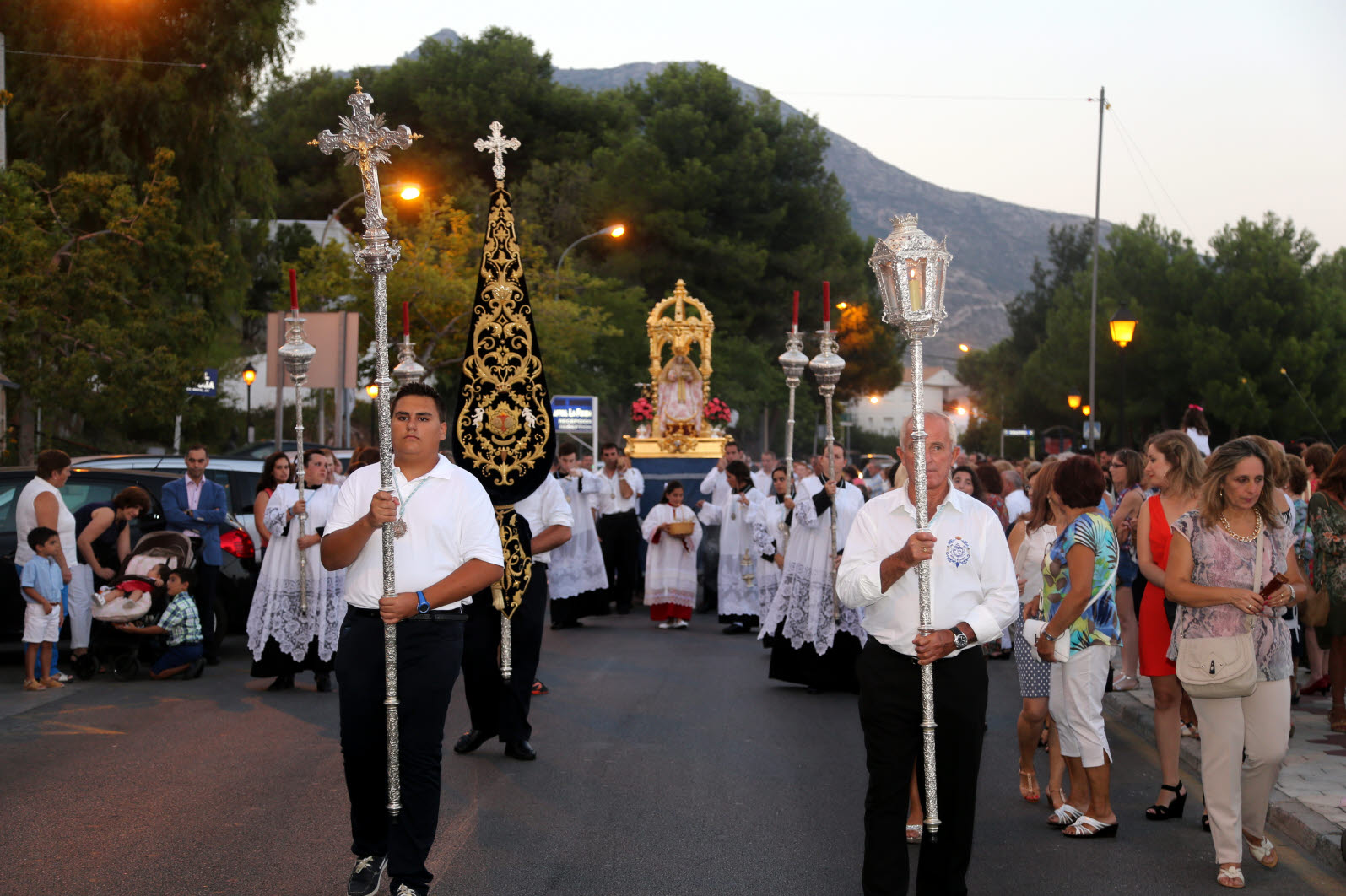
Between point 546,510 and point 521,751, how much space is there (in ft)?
4.81

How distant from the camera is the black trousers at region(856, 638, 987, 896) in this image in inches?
197

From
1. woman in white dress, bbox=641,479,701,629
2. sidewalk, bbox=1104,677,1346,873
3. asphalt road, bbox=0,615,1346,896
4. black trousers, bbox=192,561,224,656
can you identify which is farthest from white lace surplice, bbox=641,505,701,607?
sidewalk, bbox=1104,677,1346,873

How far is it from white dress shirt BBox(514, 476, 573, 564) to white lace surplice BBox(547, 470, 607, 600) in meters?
6.61

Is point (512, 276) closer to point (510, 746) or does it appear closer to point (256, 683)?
point (510, 746)

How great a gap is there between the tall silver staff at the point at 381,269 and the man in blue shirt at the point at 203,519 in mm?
6512

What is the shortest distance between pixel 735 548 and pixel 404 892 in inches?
447

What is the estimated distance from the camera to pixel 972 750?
506cm

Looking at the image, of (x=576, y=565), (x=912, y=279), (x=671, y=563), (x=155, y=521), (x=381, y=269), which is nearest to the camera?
(x=912, y=279)

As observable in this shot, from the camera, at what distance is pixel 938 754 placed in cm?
510

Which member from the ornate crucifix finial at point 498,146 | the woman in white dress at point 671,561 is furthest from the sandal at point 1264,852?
the woman in white dress at point 671,561

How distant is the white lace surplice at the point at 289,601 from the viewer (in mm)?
10680

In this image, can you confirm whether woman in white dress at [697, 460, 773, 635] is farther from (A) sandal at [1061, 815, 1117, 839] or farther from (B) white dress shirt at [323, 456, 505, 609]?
(B) white dress shirt at [323, 456, 505, 609]

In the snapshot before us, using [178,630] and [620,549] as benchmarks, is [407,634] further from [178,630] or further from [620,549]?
[620,549]

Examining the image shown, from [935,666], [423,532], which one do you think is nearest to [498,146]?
[423,532]
